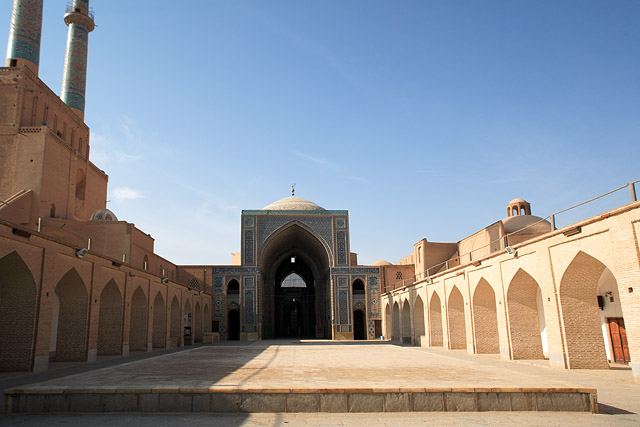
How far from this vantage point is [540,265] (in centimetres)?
1065

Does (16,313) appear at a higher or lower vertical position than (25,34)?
lower

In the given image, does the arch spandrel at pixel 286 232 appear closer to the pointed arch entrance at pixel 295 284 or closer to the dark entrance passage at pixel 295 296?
the pointed arch entrance at pixel 295 284

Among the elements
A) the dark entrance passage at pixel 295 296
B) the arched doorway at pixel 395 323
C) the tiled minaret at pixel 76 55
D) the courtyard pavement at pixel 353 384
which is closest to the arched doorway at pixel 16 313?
the courtyard pavement at pixel 353 384

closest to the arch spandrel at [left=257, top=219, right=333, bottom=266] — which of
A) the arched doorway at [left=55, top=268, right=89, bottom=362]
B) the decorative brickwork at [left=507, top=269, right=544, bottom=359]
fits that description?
the arched doorway at [left=55, top=268, right=89, bottom=362]

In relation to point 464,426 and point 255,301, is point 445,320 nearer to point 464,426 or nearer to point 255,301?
point 464,426

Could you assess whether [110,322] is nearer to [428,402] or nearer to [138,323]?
[138,323]

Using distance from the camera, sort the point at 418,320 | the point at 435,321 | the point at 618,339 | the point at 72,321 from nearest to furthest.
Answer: the point at 618,339 < the point at 72,321 < the point at 435,321 < the point at 418,320

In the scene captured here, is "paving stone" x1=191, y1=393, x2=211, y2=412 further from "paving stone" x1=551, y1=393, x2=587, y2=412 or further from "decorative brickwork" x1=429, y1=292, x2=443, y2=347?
"decorative brickwork" x1=429, y1=292, x2=443, y2=347

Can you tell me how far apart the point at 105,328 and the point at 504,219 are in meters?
16.2

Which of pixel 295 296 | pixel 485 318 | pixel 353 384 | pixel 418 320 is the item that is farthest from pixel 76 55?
pixel 353 384

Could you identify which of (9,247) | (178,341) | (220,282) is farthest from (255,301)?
(9,247)

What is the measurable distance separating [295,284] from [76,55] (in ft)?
71.7

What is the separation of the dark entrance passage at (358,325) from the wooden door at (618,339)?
17813mm

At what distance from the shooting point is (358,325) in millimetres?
28984
